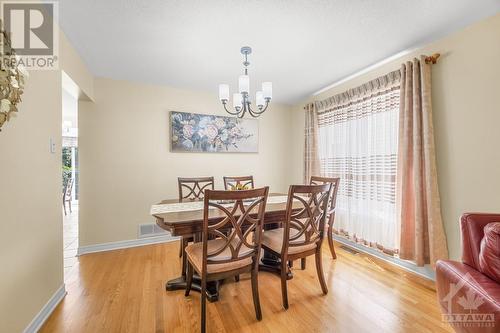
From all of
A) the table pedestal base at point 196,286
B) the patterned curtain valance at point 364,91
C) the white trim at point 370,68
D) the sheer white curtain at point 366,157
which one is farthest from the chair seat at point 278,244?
the white trim at point 370,68

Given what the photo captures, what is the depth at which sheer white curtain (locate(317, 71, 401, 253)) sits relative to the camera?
2449mm

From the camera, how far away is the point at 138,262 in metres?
2.55

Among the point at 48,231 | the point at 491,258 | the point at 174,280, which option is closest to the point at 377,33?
the point at 491,258

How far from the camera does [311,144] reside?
362cm

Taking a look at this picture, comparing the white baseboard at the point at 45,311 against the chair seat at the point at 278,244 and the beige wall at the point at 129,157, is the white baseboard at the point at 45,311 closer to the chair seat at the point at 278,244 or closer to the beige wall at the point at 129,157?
the beige wall at the point at 129,157

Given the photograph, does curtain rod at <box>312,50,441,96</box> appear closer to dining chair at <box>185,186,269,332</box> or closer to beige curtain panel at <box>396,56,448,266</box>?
beige curtain panel at <box>396,56,448,266</box>

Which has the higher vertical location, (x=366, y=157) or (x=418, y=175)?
(x=366, y=157)

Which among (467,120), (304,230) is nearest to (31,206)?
(304,230)

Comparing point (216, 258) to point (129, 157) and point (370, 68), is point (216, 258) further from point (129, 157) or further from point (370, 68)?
point (370, 68)

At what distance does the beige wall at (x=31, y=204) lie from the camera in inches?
50.0

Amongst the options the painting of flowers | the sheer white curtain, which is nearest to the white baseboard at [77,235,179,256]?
the painting of flowers

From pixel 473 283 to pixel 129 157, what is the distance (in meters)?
3.55

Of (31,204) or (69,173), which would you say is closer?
(31,204)

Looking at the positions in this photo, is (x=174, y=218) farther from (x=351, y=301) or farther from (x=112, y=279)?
(x=351, y=301)
